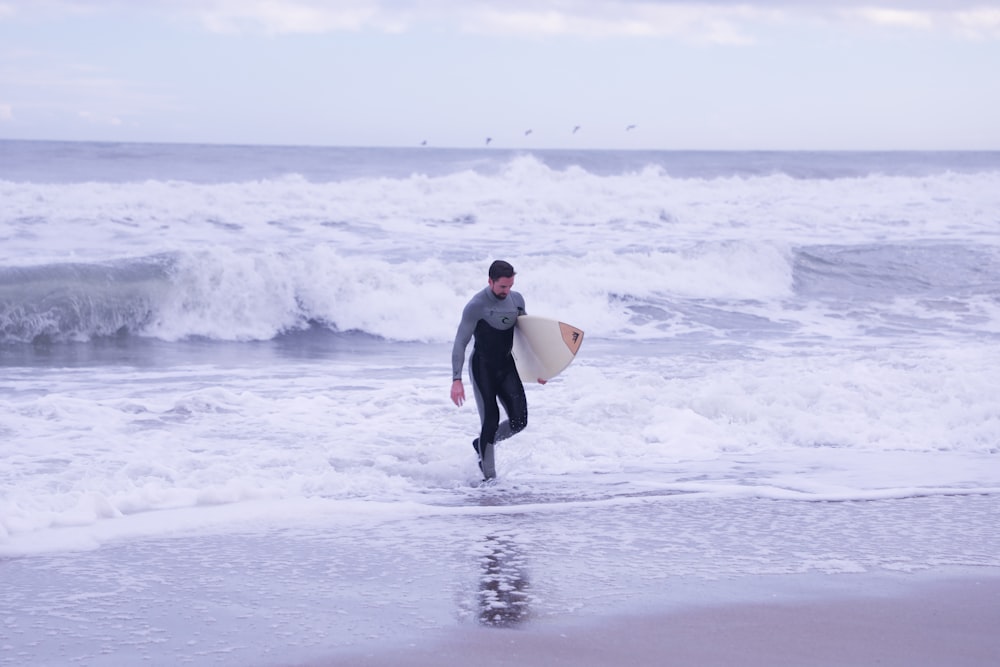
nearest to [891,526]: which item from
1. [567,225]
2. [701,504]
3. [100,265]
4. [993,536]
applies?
[993,536]

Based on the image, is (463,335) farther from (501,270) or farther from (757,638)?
(757,638)

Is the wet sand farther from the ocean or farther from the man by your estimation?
the man

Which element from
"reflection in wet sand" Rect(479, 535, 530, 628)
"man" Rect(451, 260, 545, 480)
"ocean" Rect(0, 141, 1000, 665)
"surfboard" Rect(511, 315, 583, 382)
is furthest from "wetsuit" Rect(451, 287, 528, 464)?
"reflection in wet sand" Rect(479, 535, 530, 628)

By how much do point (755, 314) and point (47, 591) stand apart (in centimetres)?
1429

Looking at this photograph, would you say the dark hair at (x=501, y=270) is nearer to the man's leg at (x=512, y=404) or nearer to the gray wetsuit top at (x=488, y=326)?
the gray wetsuit top at (x=488, y=326)

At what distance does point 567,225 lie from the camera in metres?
28.5

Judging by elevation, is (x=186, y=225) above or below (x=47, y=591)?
above

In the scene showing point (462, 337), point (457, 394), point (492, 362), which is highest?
point (462, 337)

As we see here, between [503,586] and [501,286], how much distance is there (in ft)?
8.62

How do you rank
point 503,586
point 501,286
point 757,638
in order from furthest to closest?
point 501,286, point 503,586, point 757,638

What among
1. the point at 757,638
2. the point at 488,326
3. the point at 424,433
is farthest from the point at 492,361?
the point at 757,638

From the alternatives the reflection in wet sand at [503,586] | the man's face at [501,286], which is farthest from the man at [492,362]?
the reflection in wet sand at [503,586]

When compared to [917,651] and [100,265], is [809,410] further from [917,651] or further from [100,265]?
[100,265]

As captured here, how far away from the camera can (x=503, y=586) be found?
5.47 m
